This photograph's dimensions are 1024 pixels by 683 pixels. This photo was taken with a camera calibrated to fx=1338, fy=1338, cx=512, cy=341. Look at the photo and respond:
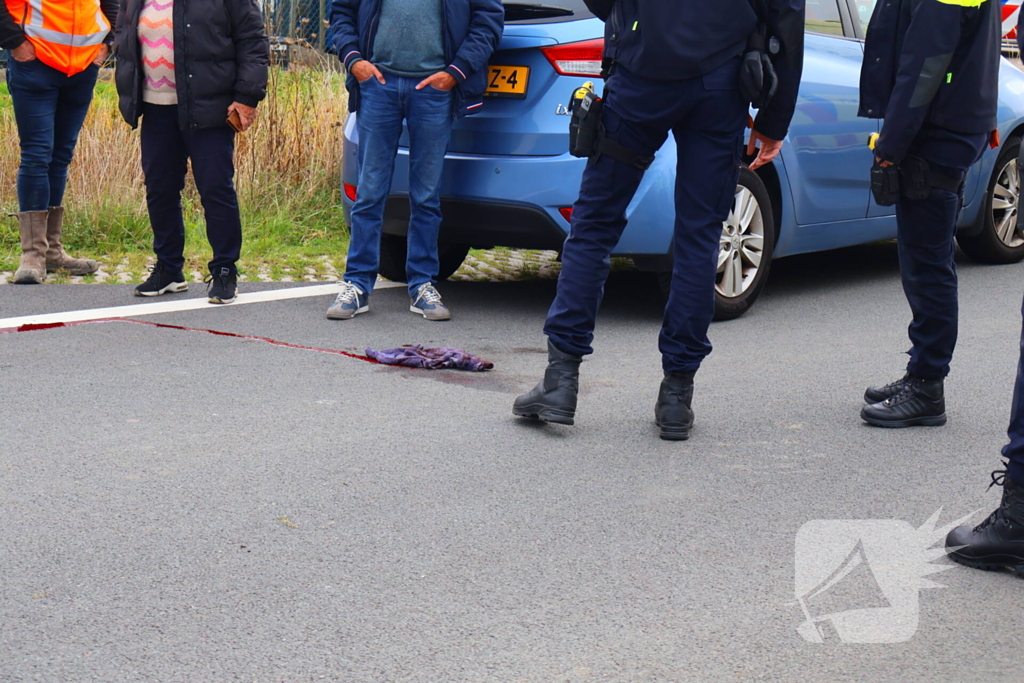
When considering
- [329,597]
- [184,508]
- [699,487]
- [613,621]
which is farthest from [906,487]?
[184,508]

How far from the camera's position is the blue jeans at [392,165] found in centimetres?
593

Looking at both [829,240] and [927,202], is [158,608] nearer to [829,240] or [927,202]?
[927,202]

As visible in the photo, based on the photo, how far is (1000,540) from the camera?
3.10m

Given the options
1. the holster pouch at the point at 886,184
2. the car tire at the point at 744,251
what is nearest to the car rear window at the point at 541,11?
the car tire at the point at 744,251

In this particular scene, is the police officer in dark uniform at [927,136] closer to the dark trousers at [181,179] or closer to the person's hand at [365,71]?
the person's hand at [365,71]

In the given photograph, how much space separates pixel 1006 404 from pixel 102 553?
3.11 meters

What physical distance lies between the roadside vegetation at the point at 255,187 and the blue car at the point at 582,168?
4.44ft

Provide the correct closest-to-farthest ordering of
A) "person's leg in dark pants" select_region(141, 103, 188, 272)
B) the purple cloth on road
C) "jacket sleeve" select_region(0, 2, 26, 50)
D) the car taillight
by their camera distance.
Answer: the purple cloth on road < the car taillight < "person's leg in dark pants" select_region(141, 103, 188, 272) < "jacket sleeve" select_region(0, 2, 26, 50)

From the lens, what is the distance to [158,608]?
2797 millimetres

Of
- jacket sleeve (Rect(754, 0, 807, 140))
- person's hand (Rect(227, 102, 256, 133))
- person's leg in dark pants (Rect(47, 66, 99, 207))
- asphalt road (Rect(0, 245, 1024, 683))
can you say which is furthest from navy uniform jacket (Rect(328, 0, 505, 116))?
jacket sleeve (Rect(754, 0, 807, 140))

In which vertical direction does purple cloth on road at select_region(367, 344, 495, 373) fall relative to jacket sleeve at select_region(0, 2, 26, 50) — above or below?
below

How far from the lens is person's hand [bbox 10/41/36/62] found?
652cm

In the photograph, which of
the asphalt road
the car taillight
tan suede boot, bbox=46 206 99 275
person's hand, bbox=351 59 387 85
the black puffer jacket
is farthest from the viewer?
tan suede boot, bbox=46 206 99 275

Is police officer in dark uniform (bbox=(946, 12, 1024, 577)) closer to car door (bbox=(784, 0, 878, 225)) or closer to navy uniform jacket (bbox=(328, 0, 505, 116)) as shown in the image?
navy uniform jacket (bbox=(328, 0, 505, 116))
